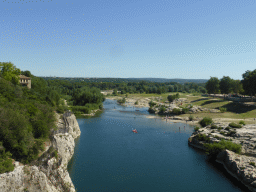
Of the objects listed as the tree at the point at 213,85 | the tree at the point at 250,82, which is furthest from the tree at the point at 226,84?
the tree at the point at 250,82

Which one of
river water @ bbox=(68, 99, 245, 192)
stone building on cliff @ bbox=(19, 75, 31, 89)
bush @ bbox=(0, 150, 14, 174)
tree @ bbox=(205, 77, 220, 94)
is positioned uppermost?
tree @ bbox=(205, 77, 220, 94)

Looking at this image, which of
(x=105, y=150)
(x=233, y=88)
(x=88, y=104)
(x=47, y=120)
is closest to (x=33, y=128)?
(x=47, y=120)

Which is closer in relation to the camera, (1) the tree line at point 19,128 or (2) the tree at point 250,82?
(1) the tree line at point 19,128

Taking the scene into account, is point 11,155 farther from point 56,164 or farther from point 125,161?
point 125,161

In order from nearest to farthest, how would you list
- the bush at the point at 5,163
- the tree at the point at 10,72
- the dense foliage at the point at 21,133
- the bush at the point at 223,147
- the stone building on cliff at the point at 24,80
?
the bush at the point at 5,163
the dense foliage at the point at 21,133
the bush at the point at 223,147
the tree at the point at 10,72
the stone building on cliff at the point at 24,80

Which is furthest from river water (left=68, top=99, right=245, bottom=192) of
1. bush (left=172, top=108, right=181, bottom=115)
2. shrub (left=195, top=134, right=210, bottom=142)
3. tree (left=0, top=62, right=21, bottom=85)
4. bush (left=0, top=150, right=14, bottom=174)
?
bush (left=172, top=108, right=181, bottom=115)

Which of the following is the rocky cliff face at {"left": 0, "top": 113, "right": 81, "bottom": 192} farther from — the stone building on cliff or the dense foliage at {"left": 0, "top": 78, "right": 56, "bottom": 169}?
the stone building on cliff

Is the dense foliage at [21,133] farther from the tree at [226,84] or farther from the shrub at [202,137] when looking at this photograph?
the tree at [226,84]
